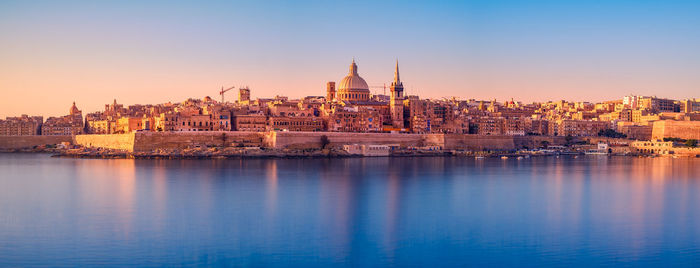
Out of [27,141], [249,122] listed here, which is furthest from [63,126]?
[249,122]

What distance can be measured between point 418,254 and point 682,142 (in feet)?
106

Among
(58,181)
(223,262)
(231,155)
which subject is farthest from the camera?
(231,155)

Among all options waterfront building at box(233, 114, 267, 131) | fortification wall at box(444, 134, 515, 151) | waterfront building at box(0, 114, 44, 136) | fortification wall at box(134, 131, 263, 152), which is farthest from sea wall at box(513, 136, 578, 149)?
waterfront building at box(0, 114, 44, 136)

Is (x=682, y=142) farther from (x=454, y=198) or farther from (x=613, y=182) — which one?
(x=454, y=198)

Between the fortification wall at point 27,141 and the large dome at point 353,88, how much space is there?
52.5ft

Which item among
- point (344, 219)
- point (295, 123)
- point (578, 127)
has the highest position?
point (295, 123)

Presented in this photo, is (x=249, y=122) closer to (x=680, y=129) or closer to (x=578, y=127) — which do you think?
(x=578, y=127)

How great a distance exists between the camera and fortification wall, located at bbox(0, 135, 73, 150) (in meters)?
37.5

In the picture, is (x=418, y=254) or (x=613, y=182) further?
(x=613, y=182)

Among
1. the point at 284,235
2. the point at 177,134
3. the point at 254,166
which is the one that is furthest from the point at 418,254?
the point at 177,134

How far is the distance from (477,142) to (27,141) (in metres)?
23.8

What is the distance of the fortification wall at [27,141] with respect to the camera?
37.5 meters

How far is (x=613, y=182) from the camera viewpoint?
18.8 m

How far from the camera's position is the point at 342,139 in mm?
31734
